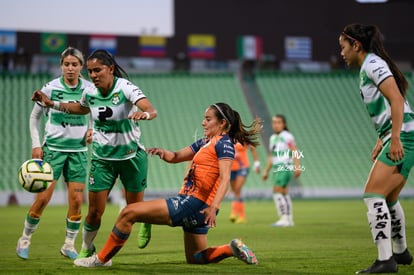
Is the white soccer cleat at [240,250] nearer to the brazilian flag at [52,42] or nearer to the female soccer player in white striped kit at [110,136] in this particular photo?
the female soccer player in white striped kit at [110,136]

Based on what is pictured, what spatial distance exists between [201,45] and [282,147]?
1979cm

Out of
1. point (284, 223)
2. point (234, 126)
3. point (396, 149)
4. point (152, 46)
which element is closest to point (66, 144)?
point (234, 126)

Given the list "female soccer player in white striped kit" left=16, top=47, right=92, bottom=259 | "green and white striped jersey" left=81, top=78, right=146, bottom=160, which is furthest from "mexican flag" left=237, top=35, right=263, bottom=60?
"green and white striped jersey" left=81, top=78, right=146, bottom=160

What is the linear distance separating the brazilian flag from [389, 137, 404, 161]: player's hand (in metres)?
28.4

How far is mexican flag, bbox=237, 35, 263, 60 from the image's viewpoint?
3650cm

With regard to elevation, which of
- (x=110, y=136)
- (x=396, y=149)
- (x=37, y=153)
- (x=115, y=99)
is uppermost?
(x=115, y=99)

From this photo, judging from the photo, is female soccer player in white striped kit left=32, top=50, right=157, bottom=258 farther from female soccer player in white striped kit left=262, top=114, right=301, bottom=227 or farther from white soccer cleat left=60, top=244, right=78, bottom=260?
female soccer player in white striped kit left=262, top=114, right=301, bottom=227

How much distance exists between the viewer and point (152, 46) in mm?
35094

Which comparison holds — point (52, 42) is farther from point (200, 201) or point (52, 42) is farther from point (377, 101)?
point (377, 101)

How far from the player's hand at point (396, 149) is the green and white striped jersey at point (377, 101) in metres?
0.33

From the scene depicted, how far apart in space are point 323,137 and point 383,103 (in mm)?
28467

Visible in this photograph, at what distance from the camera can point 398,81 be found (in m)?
7.07

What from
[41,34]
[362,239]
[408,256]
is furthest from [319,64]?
[408,256]

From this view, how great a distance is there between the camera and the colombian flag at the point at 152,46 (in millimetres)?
34875
